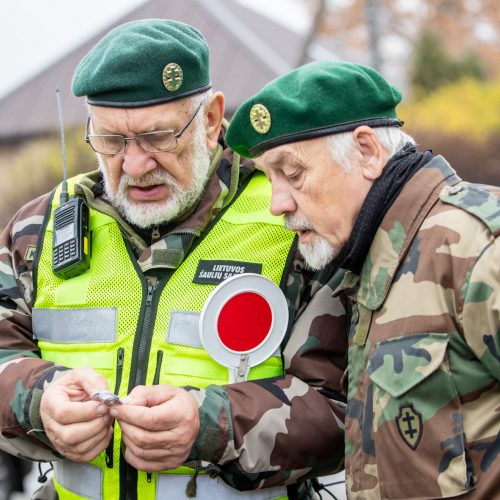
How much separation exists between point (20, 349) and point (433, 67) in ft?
64.6

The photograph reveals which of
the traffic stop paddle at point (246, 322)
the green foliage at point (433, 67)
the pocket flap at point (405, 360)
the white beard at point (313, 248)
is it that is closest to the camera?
the pocket flap at point (405, 360)

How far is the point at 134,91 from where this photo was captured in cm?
280

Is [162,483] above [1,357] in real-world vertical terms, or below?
below

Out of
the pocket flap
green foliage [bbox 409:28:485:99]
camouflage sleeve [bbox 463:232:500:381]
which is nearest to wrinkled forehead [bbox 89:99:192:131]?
the pocket flap

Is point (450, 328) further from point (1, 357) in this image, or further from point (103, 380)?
point (1, 357)

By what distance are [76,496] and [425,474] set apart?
120 centimetres

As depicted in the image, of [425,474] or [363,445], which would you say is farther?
[363,445]

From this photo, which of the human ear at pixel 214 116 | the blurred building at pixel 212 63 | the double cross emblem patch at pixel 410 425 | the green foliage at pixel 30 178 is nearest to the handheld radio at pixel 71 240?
the human ear at pixel 214 116

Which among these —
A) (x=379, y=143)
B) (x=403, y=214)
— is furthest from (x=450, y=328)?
(x=379, y=143)

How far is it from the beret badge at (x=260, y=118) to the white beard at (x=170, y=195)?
1.36 ft

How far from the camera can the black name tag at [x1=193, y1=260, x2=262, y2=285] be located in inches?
109

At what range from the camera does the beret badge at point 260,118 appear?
2504 millimetres

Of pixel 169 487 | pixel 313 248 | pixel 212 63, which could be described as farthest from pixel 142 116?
pixel 212 63

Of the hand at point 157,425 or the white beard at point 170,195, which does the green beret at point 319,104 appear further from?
the hand at point 157,425
